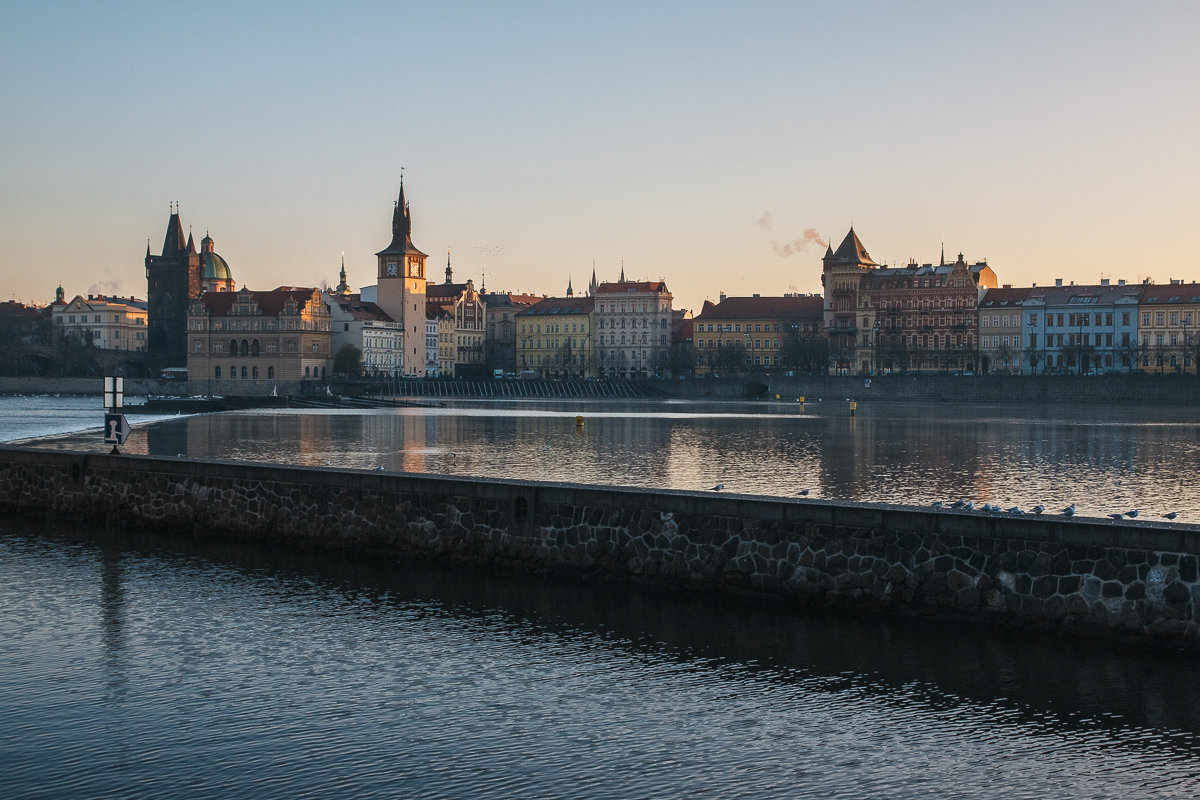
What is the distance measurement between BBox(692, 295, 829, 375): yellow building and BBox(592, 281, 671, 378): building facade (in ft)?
18.6

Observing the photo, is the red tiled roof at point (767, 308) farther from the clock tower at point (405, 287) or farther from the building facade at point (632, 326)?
the clock tower at point (405, 287)

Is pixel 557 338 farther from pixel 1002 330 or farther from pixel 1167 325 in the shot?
pixel 1167 325

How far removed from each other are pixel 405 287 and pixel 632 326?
2991 cm

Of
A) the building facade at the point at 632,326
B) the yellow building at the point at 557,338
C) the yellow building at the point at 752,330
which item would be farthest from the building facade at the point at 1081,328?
the yellow building at the point at 557,338

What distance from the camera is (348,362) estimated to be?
152 meters

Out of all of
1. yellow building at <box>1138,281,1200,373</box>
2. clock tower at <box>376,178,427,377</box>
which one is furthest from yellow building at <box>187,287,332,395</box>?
yellow building at <box>1138,281,1200,373</box>

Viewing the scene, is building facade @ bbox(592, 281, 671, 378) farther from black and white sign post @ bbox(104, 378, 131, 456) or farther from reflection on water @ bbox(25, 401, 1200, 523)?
black and white sign post @ bbox(104, 378, 131, 456)

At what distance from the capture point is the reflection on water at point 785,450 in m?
32.3

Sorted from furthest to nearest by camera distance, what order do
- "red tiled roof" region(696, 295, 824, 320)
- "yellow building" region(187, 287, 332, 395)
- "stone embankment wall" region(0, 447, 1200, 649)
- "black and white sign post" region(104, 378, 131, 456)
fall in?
1. "red tiled roof" region(696, 295, 824, 320)
2. "yellow building" region(187, 287, 332, 395)
3. "black and white sign post" region(104, 378, 131, 456)
4. "stone embankment wall" region(0, 447, 1200, 649)

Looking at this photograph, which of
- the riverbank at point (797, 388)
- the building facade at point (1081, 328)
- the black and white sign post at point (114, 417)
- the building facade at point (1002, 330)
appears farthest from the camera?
the building facade at point (1002, 330)

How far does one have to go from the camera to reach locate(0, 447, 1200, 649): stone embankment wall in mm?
15766

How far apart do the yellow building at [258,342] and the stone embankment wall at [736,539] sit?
12654 centimetres

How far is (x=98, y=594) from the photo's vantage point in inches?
755

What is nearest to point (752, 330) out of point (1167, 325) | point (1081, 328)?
point (1081, 328)
